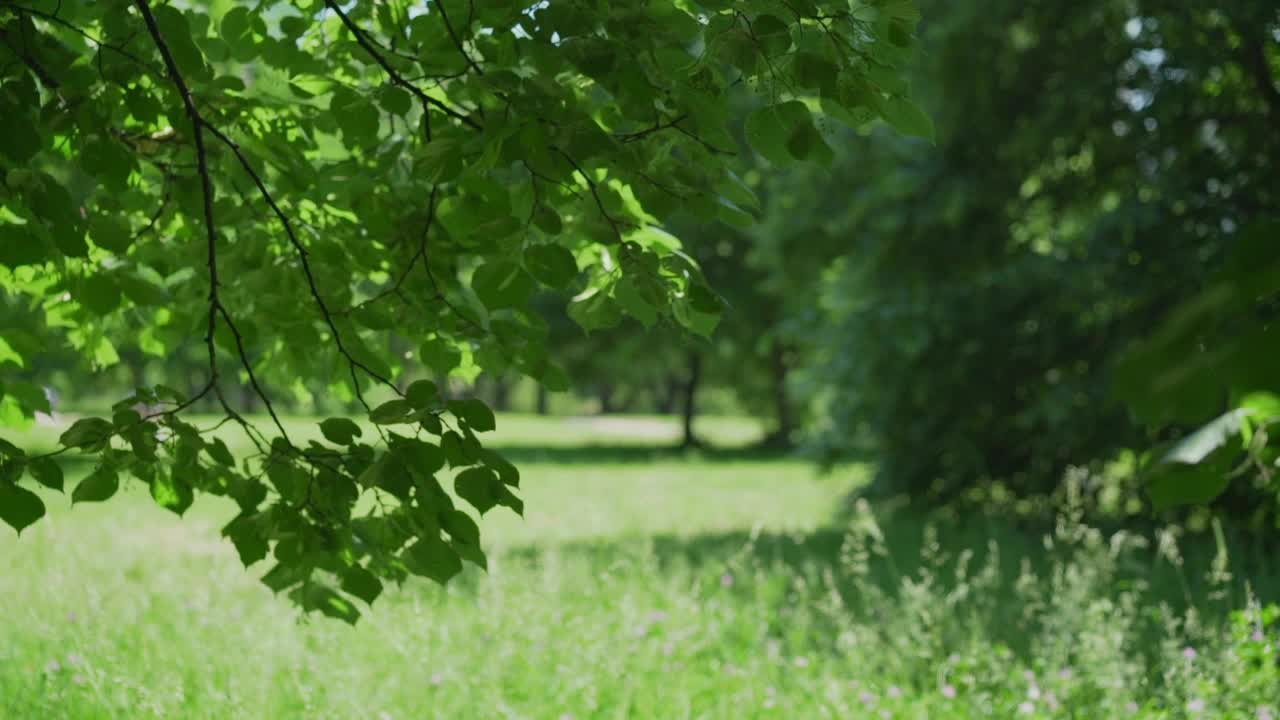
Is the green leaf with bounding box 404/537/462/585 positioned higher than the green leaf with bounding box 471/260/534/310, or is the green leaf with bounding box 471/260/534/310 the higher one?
the green leaf with bounding box 471/260/534/310

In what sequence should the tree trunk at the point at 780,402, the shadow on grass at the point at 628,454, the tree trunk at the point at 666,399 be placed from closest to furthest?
the shadow on grass at the point at 628,454 → the tree trunk at the point at 780,402 → the tree trunk at the point at 666,399

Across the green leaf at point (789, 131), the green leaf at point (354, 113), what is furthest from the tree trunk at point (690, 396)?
the green leaf at point (789, 131)

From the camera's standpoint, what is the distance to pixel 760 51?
2.04 m

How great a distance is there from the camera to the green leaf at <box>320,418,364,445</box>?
7.34 feet

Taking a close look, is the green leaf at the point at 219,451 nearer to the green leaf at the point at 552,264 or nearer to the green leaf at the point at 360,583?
the green leaf at the point at 360,583

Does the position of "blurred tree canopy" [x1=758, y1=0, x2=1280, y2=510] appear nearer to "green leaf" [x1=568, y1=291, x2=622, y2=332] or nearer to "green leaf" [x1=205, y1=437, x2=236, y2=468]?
"green leaf" [x1=568, y1=291, x2=622, y2=332]

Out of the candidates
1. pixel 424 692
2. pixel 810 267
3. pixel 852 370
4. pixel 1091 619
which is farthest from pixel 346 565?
pixel 810 267

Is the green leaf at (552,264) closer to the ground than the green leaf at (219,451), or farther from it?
farther from it

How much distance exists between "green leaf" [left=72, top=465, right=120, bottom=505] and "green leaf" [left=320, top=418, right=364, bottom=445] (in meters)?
0.42

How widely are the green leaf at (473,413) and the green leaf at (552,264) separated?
0.28 meters

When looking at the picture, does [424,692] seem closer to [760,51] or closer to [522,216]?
[522,216]

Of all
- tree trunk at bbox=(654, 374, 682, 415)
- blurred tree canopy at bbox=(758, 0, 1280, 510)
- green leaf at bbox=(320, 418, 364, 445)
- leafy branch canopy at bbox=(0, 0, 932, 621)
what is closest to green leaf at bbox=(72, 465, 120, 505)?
leafy branch canopy at bbox=(0, 0, 932, 621)

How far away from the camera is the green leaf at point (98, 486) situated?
2217mm

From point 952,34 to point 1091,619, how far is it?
20.3ft
